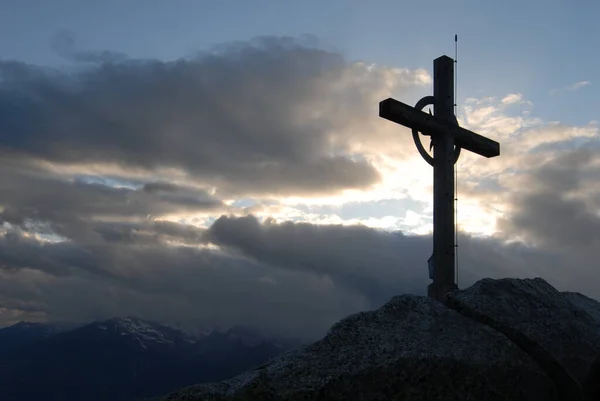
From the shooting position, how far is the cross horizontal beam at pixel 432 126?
1015 cm

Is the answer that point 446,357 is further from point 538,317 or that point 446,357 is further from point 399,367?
point 538,317

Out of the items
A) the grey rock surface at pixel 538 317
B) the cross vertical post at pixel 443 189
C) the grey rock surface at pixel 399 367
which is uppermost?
the cross vertical post at pixel 443 189

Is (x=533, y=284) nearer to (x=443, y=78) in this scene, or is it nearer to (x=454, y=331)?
(x=454, y=331)

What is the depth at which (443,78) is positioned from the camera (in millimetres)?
11203

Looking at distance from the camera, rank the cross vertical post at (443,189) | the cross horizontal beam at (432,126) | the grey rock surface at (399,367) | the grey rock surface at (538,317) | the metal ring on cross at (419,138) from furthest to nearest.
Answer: the metal ring on cross at (419,138), the cross vertical post at (443,189), the cross horizontal beam at (432,126), the grey rock surface at (538,317), the grey rock surface at (399,367)

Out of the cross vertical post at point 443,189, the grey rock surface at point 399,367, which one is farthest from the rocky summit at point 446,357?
the cross vertical post at point 443,189

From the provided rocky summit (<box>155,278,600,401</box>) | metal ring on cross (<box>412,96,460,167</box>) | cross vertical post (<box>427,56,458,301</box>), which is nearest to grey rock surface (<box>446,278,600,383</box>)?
rocky summit (<box>155,278,600,401</box>)

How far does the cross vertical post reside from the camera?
10.5 m

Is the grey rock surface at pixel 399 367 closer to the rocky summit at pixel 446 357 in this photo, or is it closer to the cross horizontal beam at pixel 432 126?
the rocky summit at pixel 446 357

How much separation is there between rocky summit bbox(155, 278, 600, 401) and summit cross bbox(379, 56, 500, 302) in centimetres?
230

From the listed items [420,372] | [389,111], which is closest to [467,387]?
[420,372]

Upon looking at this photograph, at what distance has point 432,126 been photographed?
35.1 feet

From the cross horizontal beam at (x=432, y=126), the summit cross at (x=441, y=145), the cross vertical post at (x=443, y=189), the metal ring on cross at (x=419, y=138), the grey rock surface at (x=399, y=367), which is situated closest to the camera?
the grey rock surface at (x=399, y=367)

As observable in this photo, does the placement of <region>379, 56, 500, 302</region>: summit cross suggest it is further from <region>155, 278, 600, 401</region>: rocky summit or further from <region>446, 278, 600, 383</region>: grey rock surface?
<region>155, 278, 600, 401</region>: rocky summit
